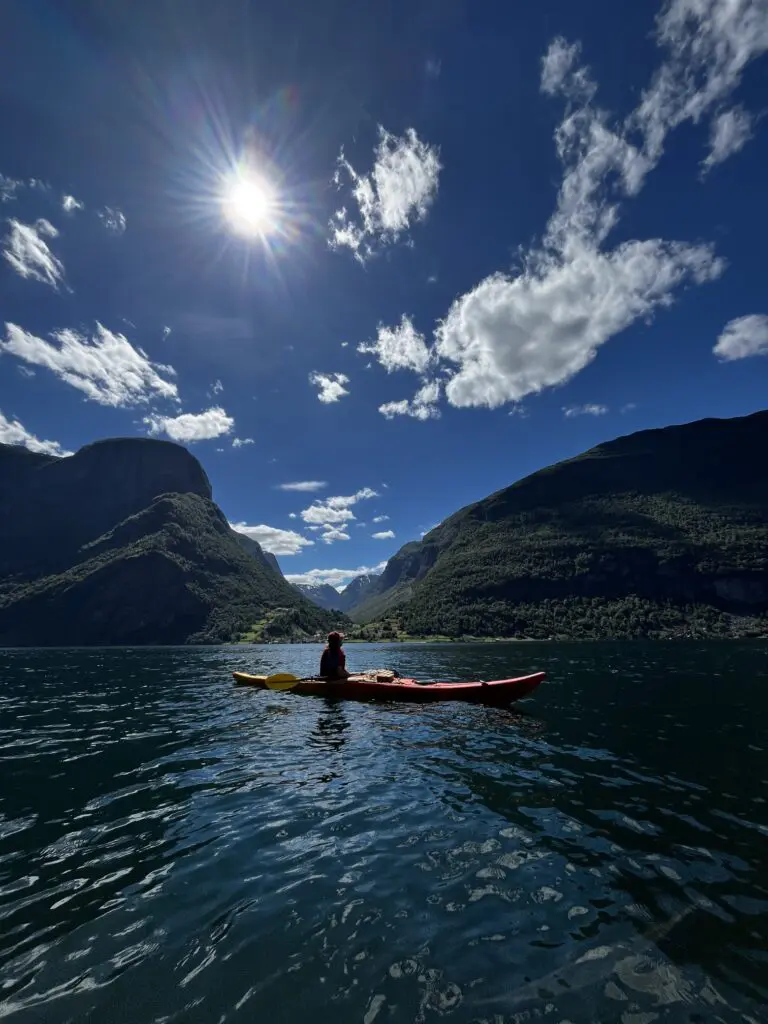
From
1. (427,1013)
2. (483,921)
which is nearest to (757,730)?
(483,921)

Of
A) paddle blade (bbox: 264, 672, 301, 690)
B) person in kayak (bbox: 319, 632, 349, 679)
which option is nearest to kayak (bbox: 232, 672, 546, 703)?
person in kayak (bbox: 319, 632, 349, 679)

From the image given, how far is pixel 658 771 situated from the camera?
14.2m

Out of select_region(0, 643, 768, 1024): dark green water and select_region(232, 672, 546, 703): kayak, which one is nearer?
select_region(0, 643, 768, 1024): dark green water

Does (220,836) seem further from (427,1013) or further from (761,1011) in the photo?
(761,1011)

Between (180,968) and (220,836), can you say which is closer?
(180,968)

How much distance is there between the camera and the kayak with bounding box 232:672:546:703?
24750mm

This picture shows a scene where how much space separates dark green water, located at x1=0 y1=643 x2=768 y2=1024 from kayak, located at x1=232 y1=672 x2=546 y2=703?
7.11 metres

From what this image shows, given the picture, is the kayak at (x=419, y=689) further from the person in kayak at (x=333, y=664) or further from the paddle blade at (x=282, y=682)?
the paddle blade at (x=282, y=682)

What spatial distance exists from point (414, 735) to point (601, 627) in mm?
193680

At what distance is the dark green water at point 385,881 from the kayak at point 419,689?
23.3 ft

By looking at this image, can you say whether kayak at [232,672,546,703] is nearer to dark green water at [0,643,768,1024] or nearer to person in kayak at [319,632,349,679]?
person in kayak at [319,632,349,679]

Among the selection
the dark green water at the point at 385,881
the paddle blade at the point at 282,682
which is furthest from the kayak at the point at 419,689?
the dark green water at the point at 385,881

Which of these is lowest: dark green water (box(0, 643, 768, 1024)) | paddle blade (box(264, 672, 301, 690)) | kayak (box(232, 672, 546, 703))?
dark green water (box(0, 643, 768, 1024))

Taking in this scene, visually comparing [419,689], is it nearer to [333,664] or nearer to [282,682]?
[333,664]
